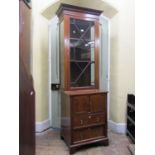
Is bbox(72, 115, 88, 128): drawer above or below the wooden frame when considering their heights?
below

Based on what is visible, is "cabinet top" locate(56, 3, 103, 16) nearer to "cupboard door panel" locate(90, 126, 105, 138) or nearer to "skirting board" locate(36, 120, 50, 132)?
"cupboard door panel" locate(90, 126, 105, 138)

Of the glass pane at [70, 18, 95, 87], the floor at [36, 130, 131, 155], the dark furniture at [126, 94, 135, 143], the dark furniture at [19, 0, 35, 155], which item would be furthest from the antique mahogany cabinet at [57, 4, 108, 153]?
the dark furniture at [19, 0, 35, 155]

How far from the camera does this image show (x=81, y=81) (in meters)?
2.95

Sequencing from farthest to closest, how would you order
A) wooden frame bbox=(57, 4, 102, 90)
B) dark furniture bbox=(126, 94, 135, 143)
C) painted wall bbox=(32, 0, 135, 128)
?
1. painted wall bbox=(32, 0, 135, 128)
2. dark furniture bbox=(126, 94, 135, 143)
3. wooden frame bbox=(57, 4, 102, 90)

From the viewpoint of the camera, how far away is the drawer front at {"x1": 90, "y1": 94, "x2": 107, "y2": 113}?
275 centimetres

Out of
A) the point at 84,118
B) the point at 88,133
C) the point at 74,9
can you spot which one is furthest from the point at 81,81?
the point at 74,9

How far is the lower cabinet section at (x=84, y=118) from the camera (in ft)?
8.61

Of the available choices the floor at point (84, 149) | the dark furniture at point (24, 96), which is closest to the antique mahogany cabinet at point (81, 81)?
the floor at point (84, 149)

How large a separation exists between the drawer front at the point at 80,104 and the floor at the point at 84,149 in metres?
0.60

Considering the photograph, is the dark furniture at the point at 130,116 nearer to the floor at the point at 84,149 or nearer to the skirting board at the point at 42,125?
the floor at the point at 84,149

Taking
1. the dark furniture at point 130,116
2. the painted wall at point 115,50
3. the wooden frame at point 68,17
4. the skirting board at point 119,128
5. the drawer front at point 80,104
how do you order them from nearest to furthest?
the drawer front at point 80,104 < the wooden frame at point 68,17 < the dark furniture at point 130,116 < the painted wall at point 115,50 < the skirting board at point 119,128

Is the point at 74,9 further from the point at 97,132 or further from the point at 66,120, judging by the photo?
the point at 97,132

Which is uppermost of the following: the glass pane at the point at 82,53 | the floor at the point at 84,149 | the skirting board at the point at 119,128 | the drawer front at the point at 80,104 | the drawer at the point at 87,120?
the glass pane at the point at 82,53
